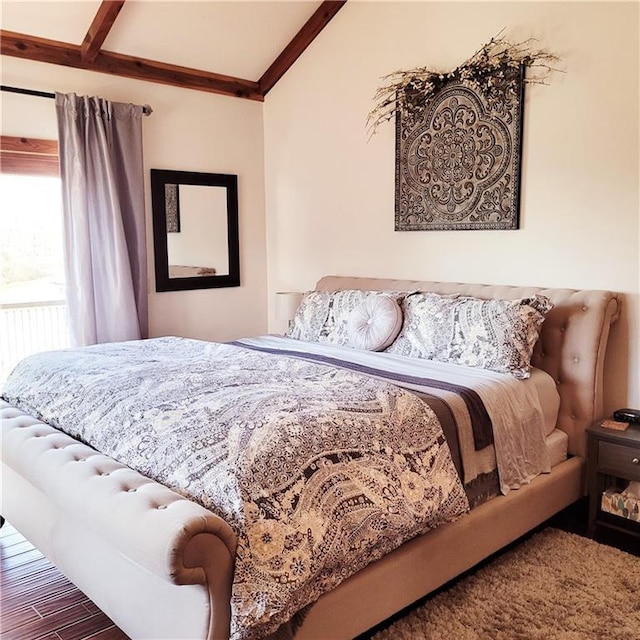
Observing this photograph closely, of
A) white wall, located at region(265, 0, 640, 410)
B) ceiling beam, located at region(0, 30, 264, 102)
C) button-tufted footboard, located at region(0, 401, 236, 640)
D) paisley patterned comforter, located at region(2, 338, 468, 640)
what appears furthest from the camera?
ceiling beam, located at region(0, 30, 264, 102)

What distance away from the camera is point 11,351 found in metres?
3.94

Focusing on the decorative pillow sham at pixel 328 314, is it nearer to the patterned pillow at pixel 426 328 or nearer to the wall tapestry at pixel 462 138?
the patterned pillow at pixel 426 328

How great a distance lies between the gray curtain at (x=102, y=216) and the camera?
3.86 metres

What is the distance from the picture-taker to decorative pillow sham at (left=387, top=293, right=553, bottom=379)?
2770 mm

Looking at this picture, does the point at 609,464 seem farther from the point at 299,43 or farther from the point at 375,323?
the point at 299,43

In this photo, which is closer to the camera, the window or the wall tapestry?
the wall tapestry

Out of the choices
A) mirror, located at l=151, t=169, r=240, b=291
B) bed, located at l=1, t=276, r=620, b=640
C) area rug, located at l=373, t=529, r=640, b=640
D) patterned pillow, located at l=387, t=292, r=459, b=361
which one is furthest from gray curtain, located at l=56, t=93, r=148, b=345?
area rug, located at l=373, t=529, r=640, b=640

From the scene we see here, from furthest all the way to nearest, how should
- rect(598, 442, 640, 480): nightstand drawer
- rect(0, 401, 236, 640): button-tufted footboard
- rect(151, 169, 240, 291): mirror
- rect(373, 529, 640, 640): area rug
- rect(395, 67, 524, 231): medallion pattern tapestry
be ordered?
1. rect(151, 169, 240, 291): mirror
2. rect(395, 67, 524, 231): medallion pattern tapestry
3. rect(598, 442, 640, 480): nightstand drawer
4. rect(373, 529, 640, 640): area rug
5. rect(0, 401, 236, 640): button-tufted footboard

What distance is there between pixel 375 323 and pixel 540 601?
A: 157cm

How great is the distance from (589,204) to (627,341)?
0.71 meters

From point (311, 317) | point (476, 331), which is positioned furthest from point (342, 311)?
point (476, 331)

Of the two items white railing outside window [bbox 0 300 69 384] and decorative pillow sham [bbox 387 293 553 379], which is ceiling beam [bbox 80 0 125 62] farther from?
decorative pillow sham [bbox 387 293 553 379]

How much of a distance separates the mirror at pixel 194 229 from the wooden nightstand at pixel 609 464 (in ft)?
9.97

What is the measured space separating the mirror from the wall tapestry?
1.45m
